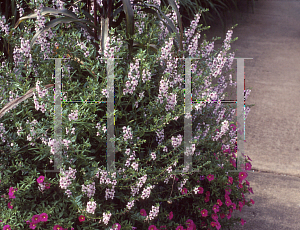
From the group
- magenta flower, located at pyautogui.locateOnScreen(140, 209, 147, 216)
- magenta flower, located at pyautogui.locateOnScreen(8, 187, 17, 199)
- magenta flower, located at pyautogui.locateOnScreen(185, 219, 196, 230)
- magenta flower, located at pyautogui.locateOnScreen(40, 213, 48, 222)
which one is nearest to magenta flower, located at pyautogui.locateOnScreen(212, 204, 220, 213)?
magenta flower, located at pyautogui.locateOnScreen(185, 219, 196, 230)

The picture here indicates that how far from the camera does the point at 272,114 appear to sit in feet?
12.8

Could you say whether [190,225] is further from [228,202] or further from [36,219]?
[36,219]

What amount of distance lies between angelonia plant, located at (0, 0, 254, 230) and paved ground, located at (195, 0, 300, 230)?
56cm

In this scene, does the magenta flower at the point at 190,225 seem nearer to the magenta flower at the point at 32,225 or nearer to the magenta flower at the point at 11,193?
the magenta flower at the point at 32,225

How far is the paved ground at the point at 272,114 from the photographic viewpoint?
8.82 ft

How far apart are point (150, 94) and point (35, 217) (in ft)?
3.24

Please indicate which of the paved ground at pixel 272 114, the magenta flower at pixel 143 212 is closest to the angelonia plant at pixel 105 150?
the magenta flower at pixel 143 212

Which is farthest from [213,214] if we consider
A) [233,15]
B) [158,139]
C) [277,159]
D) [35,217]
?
[233,15]

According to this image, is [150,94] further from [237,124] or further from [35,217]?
[35,217]

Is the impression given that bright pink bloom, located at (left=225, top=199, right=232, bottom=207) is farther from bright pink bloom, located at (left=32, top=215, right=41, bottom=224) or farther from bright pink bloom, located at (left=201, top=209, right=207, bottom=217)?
bright pink bloom, located at (left=32, top=215, right=41, bottom=224)

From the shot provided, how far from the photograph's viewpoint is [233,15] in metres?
6.12

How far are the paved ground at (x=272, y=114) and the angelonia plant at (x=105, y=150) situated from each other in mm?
559

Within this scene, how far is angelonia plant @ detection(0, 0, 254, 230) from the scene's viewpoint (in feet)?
5.63

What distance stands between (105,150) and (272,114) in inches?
104
